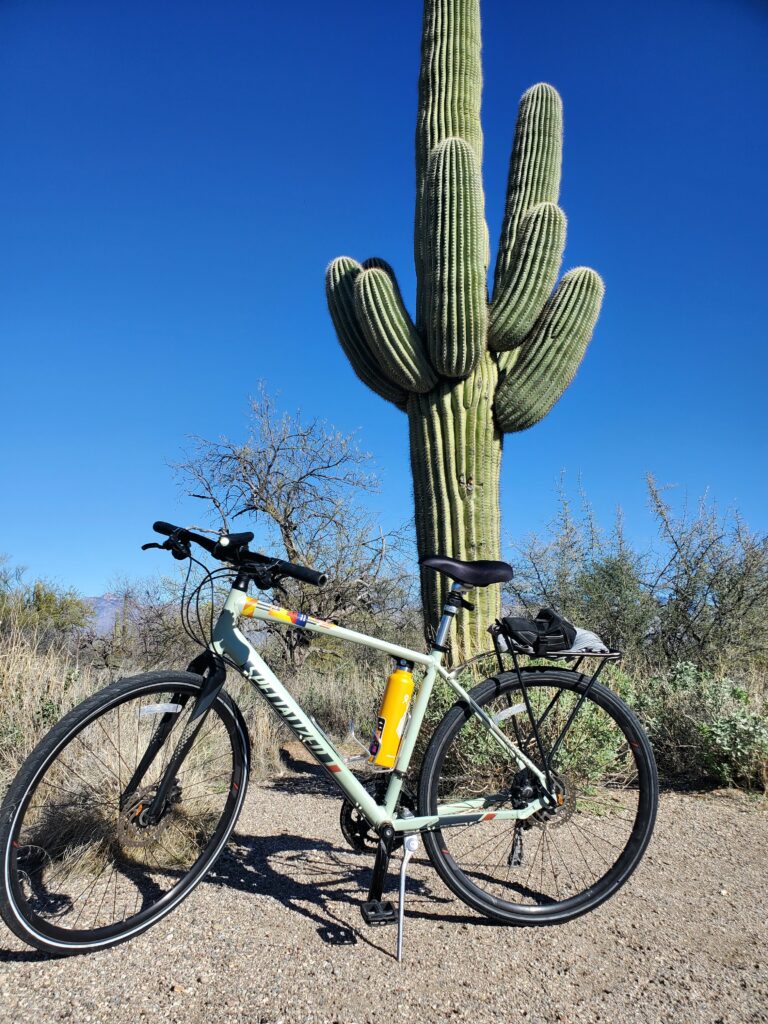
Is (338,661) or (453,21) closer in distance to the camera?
(453,21)

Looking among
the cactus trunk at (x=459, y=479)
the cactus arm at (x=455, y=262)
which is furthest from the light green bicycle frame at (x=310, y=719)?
the cactus arm at (x=455, y=262)

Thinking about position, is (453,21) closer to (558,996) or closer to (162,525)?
(162,525)

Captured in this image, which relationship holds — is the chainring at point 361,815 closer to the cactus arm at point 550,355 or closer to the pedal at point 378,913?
the pedal at point 378,913

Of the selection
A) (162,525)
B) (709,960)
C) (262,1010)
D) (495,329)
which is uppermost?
(495,329)

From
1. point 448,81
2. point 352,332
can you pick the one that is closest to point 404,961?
point 352,332

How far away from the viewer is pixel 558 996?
209 centimetres

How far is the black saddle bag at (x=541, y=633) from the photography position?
2670 millimetres

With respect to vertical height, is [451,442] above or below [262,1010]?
above

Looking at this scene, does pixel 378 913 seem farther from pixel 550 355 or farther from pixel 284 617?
pixel 550 355

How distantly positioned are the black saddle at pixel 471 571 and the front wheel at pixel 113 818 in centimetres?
97

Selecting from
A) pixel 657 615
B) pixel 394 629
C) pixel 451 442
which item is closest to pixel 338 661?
pixel 394 629

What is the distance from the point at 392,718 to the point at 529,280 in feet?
17.7

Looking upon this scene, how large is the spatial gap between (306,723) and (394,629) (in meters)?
10.1

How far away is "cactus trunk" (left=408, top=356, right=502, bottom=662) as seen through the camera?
5820 millimetres
